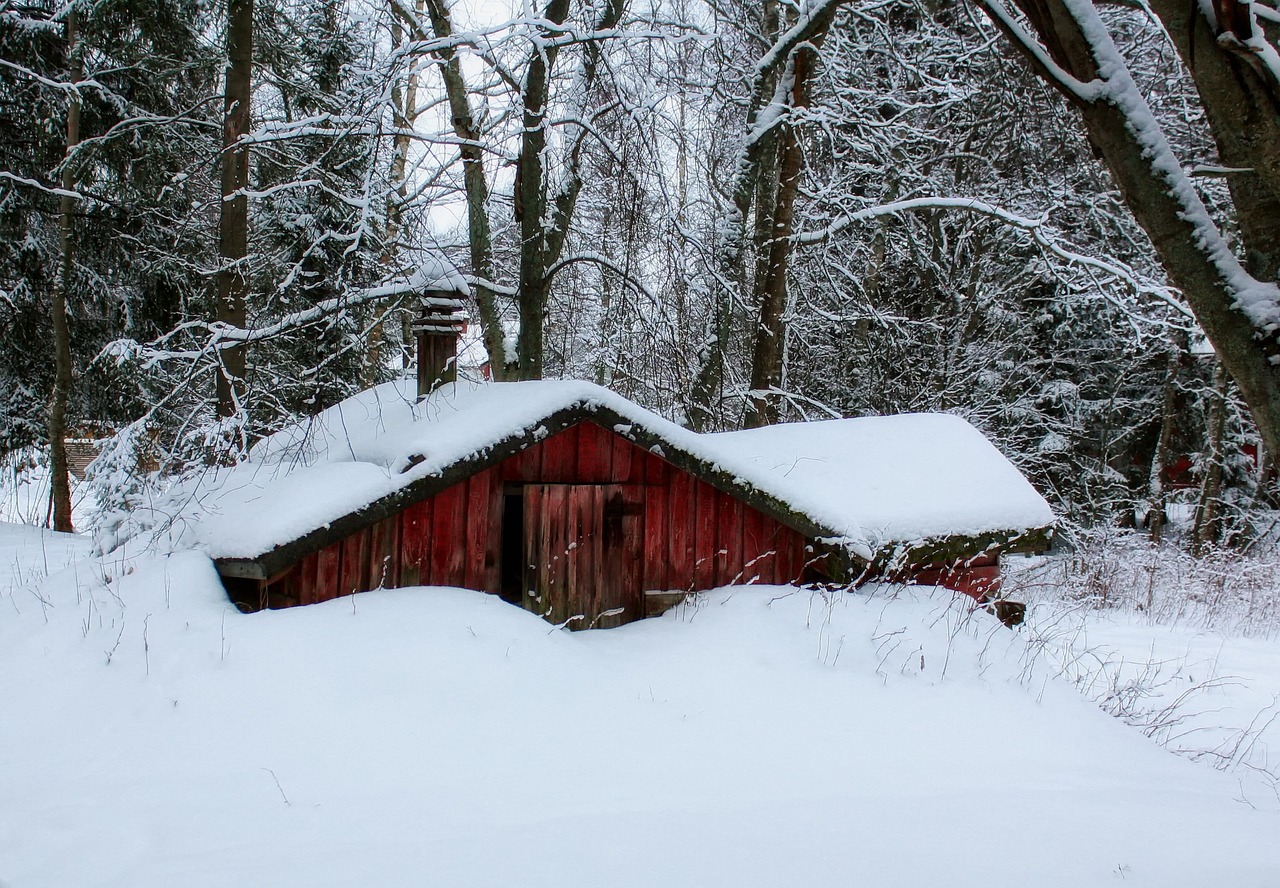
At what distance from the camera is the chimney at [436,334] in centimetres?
673

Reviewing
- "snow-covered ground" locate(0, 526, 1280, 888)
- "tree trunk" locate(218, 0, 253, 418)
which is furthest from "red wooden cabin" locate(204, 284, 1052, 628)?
"tree trunk" locate(218, 0, 253, 418)

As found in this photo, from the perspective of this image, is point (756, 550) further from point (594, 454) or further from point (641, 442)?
point (594, 454)

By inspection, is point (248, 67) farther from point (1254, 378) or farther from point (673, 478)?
point (1254, 378)

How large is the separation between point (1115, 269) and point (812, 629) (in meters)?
6.65

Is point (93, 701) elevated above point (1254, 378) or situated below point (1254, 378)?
below

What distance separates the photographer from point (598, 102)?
7625mm

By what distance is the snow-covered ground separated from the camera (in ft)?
10.5

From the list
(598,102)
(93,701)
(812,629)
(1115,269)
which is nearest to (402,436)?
(93,701)

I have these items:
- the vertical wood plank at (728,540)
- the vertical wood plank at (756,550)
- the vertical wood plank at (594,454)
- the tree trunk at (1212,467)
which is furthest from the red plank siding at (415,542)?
the tree trunk at (1212,467)

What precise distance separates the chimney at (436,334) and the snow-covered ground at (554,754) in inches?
80.7

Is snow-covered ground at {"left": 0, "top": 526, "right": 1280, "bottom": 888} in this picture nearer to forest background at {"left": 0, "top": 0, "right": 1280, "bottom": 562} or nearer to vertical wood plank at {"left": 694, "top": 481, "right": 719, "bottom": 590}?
vertical wood plank at {"left": 694, "top": 481, "right": 719, "bottom": 590}

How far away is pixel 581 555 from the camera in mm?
5988

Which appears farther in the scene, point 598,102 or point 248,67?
point 248,67

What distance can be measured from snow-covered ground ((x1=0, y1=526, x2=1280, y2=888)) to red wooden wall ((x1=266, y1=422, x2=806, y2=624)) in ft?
0.80
